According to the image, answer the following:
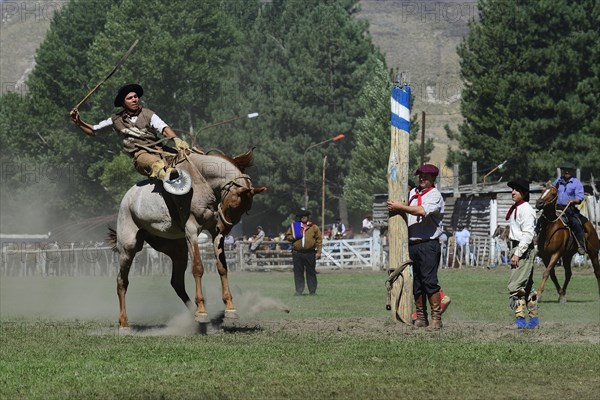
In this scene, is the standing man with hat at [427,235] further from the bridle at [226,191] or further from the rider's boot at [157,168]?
the rider's boot at [157,168]

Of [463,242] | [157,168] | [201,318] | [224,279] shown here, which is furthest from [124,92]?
[463,242]

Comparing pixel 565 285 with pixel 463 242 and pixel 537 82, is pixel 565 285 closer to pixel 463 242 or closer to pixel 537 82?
pixel 463 242

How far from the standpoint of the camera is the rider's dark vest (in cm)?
1528

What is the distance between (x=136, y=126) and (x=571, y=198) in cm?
1023

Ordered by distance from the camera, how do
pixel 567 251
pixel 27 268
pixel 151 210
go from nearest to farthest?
1. pixel 151 210
2. pixel 567 251
3. pixel 27 268

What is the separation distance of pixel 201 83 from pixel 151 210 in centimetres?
7053

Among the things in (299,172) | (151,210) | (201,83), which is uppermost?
(201,83)

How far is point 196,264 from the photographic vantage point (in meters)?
14.4

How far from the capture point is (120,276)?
15.7 meters

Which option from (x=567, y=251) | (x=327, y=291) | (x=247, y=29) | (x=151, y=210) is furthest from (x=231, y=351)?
(x=247, y=29)

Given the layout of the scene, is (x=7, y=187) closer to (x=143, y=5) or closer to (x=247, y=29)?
(x=143, y=5)

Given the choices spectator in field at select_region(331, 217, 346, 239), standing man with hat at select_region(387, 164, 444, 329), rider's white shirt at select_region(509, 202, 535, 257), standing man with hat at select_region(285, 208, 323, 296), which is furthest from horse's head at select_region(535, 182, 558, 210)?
spectator in field at select_region(331, 217, 346, 239)

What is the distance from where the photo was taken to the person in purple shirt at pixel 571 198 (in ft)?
73.3

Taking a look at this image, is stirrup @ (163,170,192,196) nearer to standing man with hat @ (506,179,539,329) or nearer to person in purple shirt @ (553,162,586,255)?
standing man with hat @ (506,179,539,329)
